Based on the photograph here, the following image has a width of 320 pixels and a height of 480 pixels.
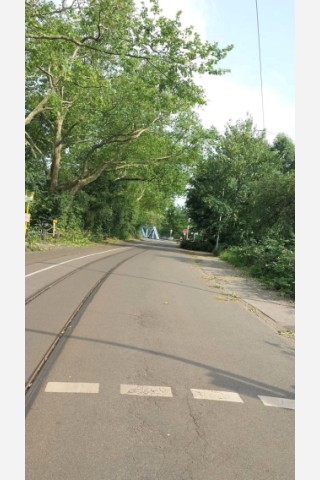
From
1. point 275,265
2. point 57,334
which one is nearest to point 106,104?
point 275,265

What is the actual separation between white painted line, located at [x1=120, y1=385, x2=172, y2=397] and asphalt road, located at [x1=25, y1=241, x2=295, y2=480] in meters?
0.01

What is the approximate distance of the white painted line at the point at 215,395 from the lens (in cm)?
461

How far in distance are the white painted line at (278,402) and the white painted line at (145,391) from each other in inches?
39.0

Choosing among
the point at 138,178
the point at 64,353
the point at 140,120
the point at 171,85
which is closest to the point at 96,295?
the point at 64,353

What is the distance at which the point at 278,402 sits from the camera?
4684 mm

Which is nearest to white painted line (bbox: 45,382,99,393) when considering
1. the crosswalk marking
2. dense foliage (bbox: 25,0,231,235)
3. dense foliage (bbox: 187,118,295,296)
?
the crosswalk marking

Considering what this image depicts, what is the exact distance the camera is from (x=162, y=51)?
15.7 meters

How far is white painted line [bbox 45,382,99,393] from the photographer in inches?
178

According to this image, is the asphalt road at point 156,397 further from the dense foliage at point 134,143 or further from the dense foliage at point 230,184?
the dense foliage at point 230,184

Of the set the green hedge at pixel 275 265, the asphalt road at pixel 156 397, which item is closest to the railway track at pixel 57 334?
the asphalt road at pixel 156 397

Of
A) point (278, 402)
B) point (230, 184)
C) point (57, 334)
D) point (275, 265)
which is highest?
point (230, 184)

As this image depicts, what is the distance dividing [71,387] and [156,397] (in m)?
0.88

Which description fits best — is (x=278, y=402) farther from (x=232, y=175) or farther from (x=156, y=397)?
(x=232, y=175)

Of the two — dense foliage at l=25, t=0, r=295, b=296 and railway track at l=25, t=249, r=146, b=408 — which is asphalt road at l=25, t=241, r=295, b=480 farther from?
dense foliage at l=25, t=0, r=295, b=296
